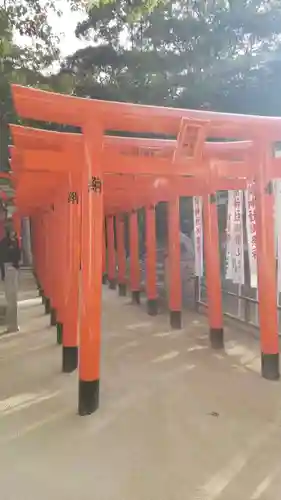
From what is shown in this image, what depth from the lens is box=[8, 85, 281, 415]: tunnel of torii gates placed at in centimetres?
439

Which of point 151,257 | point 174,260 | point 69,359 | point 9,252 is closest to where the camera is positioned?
point 69,359

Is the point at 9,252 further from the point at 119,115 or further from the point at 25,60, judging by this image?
the point at 119,115

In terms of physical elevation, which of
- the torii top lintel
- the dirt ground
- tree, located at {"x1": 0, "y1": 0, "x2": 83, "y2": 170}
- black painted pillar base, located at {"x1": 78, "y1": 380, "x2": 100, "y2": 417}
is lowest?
the dirt ground

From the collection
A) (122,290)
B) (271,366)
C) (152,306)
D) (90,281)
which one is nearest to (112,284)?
(122,290)

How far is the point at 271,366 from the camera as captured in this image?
17.9 ft

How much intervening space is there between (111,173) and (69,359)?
222 cm

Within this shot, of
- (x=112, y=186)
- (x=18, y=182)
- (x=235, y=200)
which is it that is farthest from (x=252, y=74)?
(x=18, y=182)

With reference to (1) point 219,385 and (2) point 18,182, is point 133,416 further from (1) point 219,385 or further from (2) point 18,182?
(2) point 18,182

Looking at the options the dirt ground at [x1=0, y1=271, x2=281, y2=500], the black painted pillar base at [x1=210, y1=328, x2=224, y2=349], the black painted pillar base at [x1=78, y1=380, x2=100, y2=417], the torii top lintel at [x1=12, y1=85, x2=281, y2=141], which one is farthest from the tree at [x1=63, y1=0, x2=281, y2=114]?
the black painted pillar base at [x1=78, y1=380, x2=100, y2=417]

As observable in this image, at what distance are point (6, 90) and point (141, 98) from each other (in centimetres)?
287

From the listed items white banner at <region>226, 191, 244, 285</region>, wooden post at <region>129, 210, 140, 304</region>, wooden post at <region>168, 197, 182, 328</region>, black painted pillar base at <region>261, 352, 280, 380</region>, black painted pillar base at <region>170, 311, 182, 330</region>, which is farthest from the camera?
wooden post at <region>129, 210, 140, 304</region>

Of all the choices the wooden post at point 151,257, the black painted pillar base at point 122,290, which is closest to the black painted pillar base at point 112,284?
the black painted pillar base at point 122,290

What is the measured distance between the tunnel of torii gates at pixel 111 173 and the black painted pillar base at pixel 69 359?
0.04 ft

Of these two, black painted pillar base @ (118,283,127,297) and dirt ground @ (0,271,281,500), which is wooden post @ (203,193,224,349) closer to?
dirt ground @ (0,271,281,500)
